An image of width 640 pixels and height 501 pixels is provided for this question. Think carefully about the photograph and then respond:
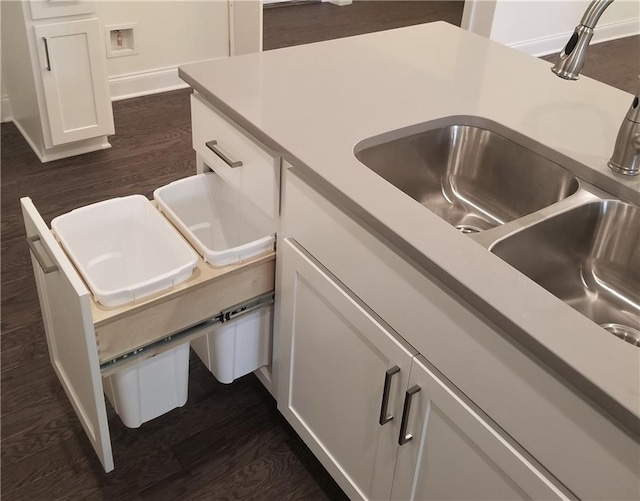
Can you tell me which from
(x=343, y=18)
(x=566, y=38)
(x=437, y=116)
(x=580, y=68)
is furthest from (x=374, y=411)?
(x=343, y=18)

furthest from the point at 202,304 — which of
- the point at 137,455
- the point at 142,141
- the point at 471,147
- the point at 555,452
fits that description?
the point at 142,141

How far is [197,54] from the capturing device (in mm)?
3818

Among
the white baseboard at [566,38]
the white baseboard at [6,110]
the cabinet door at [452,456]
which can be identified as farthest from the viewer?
the white baseboard at [566,38]

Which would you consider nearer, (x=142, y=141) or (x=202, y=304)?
(x=202, y=304)

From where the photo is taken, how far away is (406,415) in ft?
3.95

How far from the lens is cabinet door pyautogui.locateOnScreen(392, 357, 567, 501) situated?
1.01 metres

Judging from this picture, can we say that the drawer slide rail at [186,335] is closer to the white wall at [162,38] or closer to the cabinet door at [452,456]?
the cabinet door at [452,456]

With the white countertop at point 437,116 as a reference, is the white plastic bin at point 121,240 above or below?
below

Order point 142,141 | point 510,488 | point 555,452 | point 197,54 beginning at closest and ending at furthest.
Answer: point 555,452 < point 510,488 < point 142,141 < point 197,54

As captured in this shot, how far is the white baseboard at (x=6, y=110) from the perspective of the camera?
3.32 meters

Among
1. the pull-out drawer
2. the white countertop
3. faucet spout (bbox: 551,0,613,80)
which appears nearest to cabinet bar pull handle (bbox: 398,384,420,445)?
the white countertop

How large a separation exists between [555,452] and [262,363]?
3.13ft

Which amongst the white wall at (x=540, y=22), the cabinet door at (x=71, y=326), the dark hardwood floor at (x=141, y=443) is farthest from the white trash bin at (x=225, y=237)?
the white wall at (x=540, y=22)

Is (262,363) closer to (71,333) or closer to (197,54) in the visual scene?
(71,333)
